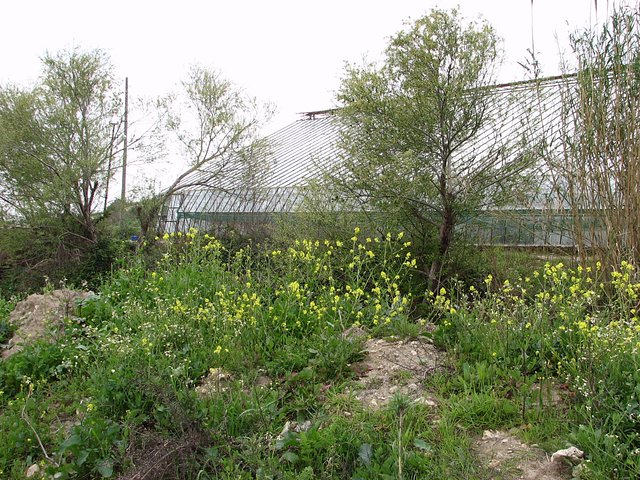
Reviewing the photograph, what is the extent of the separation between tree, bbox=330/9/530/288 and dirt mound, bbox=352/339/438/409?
3.63 meters

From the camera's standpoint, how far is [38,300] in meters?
6.30

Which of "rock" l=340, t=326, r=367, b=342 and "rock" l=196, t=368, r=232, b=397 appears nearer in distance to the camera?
"rock" l=196, t=368, r=232, b=397

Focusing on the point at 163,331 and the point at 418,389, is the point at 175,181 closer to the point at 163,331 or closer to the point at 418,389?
the point at 163,331

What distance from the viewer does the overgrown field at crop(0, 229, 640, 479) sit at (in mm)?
3086

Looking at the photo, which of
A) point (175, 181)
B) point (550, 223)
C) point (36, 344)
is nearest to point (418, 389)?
point (36, 344)

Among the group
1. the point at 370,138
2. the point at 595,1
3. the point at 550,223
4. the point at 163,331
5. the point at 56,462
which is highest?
the point at 595,1

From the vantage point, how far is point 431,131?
8133 mm

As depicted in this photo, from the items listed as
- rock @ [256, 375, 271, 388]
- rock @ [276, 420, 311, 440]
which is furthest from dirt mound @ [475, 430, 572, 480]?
rock @ [256, 375, 271, 388]

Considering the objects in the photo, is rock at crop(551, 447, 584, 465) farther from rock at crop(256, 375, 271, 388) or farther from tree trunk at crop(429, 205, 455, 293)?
tree trunk at crop(429, 205, 455, 293)

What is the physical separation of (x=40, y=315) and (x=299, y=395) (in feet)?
11.4

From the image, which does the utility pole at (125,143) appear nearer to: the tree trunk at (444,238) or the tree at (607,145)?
the tree trunk at (444,238)

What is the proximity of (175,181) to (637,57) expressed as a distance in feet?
39.9

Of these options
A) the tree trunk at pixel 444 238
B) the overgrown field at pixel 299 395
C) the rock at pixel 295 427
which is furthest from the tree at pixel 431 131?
the rock at pixel 295 427

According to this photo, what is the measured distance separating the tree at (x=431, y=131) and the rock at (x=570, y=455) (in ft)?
16.6
